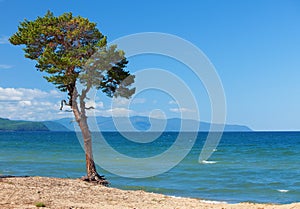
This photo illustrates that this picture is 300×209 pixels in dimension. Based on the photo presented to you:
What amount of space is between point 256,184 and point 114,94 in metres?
15.0

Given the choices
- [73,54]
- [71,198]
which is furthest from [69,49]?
[71,198]

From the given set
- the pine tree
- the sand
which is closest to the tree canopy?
the pine tree

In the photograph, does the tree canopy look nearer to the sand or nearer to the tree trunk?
the tree trunk

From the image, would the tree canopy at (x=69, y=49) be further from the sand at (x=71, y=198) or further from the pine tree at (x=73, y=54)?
the sand at (x=71, y=198)

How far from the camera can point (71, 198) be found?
16.7 m

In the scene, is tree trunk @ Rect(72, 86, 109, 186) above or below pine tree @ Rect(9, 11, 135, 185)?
below

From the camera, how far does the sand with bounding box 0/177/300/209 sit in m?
14.9

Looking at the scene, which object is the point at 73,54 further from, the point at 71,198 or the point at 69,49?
the point at 71,198

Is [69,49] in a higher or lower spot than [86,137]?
higher

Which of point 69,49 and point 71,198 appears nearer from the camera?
point 71,198

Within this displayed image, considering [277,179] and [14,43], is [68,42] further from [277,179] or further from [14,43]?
[277,179]

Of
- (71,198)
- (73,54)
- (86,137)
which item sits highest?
(73,54)

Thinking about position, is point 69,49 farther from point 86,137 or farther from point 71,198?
point 71,198

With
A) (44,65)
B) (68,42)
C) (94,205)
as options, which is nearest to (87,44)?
(68,42)
